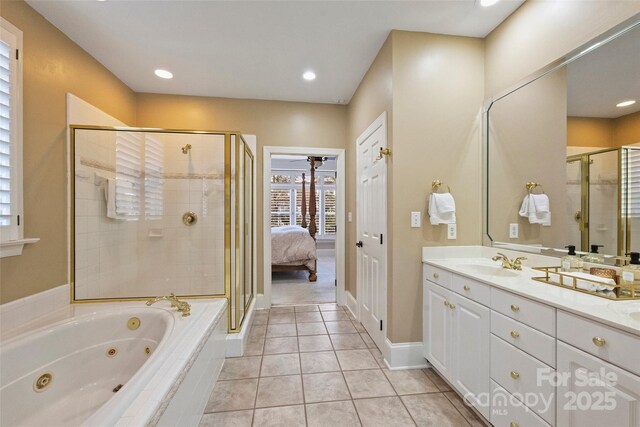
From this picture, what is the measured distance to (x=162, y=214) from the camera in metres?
2.46

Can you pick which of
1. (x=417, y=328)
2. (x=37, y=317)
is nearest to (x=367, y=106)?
(x=417, y=328)

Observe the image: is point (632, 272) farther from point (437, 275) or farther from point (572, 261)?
point (437, 275)

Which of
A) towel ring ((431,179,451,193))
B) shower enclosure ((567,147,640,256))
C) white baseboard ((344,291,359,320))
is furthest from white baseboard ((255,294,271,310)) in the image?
shower enclosure ((567,147,640,256))

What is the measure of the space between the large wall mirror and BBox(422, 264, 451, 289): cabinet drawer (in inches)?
22.3

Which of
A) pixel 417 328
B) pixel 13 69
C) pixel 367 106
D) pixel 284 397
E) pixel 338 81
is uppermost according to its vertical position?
pixel 338 81

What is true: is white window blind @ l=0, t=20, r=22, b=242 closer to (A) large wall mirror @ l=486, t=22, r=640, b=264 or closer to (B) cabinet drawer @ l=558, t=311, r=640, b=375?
(B) cabinet drawer @ l=558, t=311, r=640, b=375

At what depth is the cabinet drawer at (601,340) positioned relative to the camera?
0.85 meters

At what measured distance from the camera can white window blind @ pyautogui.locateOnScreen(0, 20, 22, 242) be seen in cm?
150

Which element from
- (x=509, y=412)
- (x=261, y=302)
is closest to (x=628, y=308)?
(x=509, y=412)

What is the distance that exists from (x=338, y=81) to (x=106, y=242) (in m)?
2.73

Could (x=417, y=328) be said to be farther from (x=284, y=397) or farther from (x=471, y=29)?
(x=471, y=29)

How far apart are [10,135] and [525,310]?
2.97 m

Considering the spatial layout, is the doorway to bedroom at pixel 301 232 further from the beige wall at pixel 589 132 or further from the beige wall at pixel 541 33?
the beige wall at pixel 589 132

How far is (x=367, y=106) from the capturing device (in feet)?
8.70
